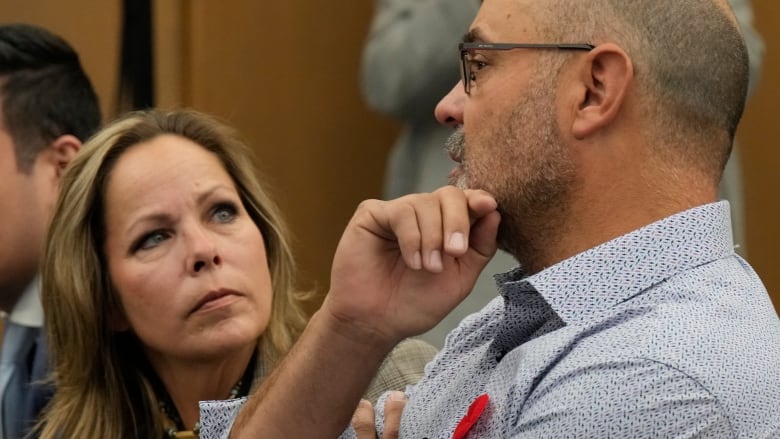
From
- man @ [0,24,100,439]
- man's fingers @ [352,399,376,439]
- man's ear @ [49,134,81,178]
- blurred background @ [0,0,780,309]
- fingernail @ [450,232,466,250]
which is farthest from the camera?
blurred background @ [0,0,780,309]

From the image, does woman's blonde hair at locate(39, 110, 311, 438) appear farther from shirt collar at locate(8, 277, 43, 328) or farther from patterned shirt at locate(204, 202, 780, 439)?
patterned shirt at locate(204, 202, 780, 439)

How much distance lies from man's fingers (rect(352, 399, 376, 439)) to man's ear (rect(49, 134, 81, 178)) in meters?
1.42

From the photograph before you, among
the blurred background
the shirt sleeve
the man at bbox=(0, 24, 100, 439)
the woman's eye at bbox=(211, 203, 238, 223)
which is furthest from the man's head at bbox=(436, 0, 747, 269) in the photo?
the blurred background

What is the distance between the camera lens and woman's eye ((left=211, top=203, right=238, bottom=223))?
2477mm

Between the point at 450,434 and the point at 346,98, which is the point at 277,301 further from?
the point at 346,98

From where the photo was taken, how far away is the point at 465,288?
1699 mm

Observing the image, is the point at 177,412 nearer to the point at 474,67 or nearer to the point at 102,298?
the point at 102,298

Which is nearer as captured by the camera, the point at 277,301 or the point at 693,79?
the point at 693,79

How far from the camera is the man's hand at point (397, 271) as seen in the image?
5.46ft

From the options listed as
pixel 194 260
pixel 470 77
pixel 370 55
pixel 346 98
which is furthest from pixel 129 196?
pixel 346 98

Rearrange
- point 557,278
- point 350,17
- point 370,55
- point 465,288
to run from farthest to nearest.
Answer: point 350,17, point 370,55, point 465,288, point 557,278

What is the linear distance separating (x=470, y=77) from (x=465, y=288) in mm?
277

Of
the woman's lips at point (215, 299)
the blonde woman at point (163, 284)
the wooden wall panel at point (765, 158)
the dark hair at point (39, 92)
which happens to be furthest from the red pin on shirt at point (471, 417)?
the wooden wall panel at point (765, 158)

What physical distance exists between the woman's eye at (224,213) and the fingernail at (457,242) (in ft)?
3.09
